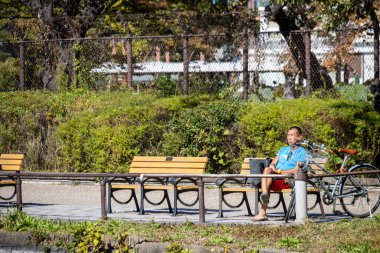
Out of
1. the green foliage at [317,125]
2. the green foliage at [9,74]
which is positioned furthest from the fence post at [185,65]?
the green foliage at [9,74]

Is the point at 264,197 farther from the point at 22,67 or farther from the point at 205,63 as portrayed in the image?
the point at 22,67

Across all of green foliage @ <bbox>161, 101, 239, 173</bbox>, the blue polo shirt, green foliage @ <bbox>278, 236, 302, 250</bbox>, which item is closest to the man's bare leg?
the blue polo shirt

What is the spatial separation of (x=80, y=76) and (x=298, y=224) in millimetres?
11336

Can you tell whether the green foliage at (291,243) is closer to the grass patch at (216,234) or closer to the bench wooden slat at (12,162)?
the grass patch at (216,234)

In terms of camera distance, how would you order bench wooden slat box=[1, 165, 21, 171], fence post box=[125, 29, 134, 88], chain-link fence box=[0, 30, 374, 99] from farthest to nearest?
fence post box=[125, 29, 134, 88], chain-link fence box=[0, 30, 374, 99], bench wooden slat box=[1, 165, 21, 171]

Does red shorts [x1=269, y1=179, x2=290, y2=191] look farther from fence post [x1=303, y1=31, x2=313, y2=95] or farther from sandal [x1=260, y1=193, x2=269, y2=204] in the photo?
fence post [x1=303, y1=31, x2=313, y2=95]

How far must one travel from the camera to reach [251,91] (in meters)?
20.2

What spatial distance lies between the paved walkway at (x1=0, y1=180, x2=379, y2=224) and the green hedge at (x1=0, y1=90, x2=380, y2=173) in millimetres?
953

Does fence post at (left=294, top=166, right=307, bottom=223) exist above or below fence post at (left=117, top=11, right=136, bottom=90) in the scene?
below

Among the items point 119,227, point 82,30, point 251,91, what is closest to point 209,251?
point 119,227

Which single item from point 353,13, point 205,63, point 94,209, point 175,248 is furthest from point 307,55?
point 175,248

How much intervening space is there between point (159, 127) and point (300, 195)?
23.9ft

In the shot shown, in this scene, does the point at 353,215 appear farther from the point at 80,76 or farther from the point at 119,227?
the point at 80,76

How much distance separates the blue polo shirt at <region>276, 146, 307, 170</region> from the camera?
13070mm
